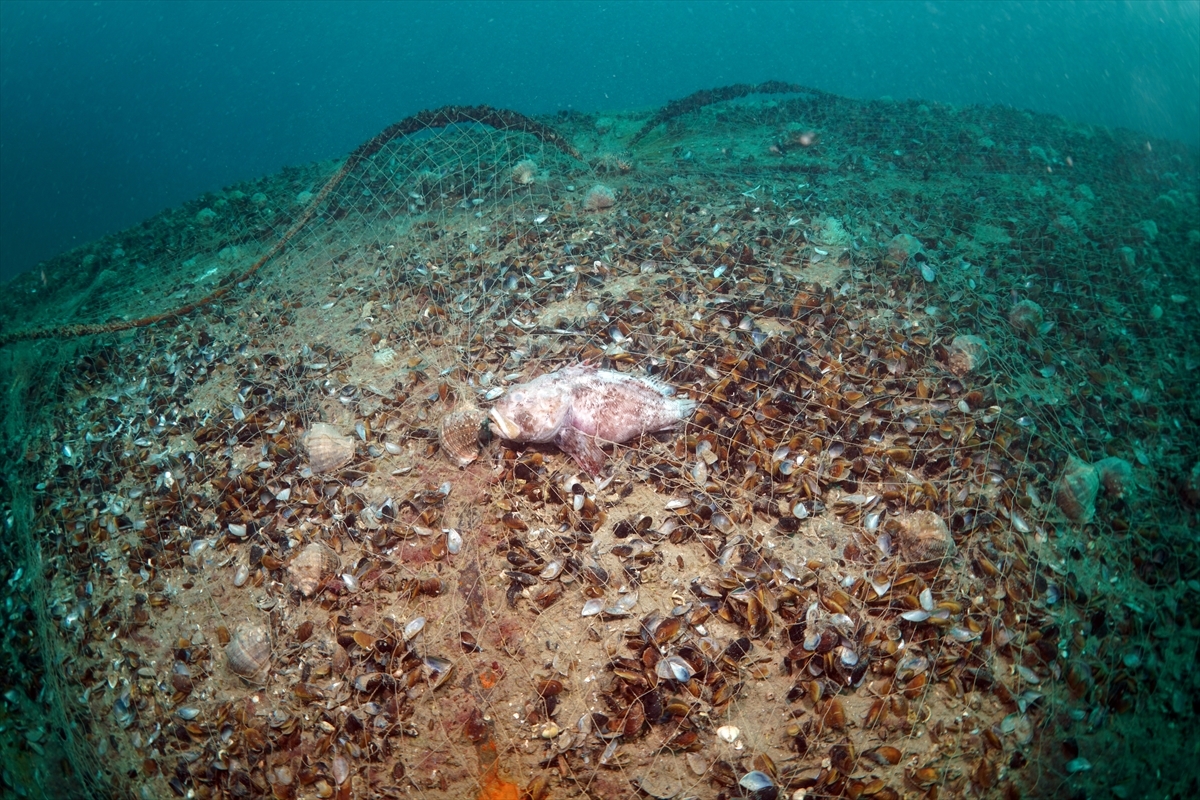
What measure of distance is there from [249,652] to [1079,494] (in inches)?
198

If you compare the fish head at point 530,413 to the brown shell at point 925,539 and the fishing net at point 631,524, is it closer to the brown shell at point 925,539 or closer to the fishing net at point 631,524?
the fishing net at point 631,524

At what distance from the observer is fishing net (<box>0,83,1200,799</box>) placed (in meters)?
A: 2.57

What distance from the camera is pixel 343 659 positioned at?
2811mm

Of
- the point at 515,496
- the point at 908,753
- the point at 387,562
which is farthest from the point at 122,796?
the point at 908,753

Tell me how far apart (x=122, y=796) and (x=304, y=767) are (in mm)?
1026

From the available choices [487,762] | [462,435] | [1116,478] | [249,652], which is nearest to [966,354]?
[1116,478]

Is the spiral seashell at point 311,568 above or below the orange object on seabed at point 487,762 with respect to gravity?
above

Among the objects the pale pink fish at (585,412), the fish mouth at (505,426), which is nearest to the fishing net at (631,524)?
the pale pink fish at (585,412)

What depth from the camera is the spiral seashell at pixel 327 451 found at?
359 cm

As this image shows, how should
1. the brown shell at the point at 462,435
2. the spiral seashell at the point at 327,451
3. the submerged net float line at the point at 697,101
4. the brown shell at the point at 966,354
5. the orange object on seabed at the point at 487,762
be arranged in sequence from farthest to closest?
1. the submerged net float line at the point at 697,101
2. the brown shell at the point at 966,354
3. the spiral seashell at the point at 327,451
4. the brown shell at the point at 462,435
5. the orange object on seabed at the point at 487,762

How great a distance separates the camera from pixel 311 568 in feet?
10.1

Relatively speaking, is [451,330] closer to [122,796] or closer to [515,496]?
[515,496]

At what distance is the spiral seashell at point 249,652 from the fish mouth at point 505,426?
5.75 ft

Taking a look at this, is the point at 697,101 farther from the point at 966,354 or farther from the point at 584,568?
the point at 584,568
